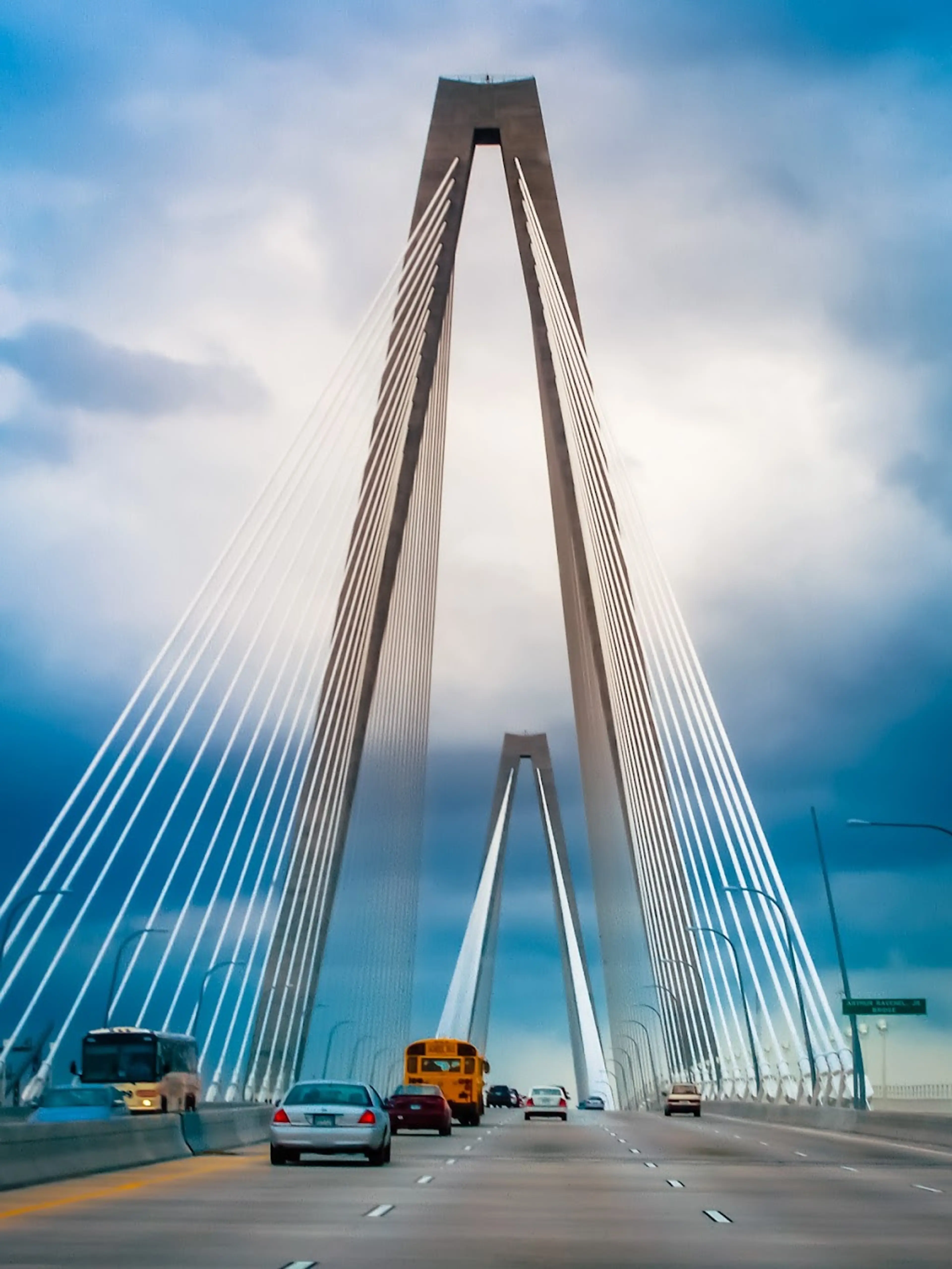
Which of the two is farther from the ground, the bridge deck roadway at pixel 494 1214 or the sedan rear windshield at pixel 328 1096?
the sedan rear windshield at pixel 328 1096

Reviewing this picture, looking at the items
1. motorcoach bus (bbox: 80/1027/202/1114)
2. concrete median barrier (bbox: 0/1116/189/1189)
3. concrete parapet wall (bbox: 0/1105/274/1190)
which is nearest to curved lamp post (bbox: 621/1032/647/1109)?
motorcoach bus (bbox: 80/1027/202/1114)

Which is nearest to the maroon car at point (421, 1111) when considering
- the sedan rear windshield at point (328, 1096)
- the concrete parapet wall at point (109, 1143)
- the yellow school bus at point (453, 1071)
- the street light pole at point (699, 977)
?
the concrete parapet wall at point (109, 1143)

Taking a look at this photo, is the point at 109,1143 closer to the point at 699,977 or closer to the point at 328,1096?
the point at 328,1096

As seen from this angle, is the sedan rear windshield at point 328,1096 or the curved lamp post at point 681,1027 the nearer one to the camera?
the sedan rear windshield at point 328,1096

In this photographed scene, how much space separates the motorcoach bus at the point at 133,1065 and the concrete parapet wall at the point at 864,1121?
53.3 feet

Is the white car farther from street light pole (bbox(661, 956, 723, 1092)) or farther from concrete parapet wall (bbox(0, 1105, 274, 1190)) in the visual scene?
concrete parapet wall (bbox(0, 1105, 274, 1190))

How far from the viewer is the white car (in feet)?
205

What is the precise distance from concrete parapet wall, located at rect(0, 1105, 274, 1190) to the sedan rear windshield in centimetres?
203

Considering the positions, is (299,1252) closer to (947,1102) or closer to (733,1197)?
(733,1197)

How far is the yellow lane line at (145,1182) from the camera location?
1611cm

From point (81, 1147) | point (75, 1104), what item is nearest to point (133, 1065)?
point (75, 1104)

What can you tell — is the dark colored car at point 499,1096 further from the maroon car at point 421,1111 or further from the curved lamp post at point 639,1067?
the maroon car at point 421,1111

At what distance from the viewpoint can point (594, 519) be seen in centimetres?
4919

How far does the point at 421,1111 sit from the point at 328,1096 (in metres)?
16.6
